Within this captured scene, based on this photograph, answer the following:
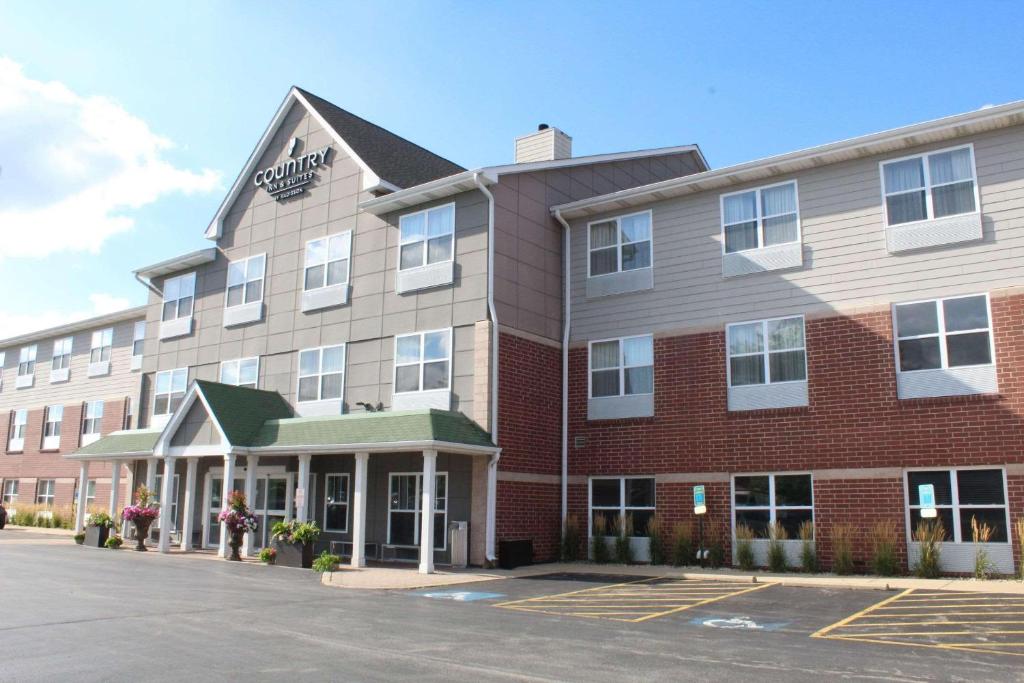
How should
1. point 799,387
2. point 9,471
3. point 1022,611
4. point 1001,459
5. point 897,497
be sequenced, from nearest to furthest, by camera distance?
1. point 1022,611
2. point 1001,459
3. point 897,497
4. point 799,387
5. point 9,471

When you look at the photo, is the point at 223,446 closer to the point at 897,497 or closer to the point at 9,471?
the point at 897,497

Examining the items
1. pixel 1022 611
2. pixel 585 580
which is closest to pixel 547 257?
pixel 585 580

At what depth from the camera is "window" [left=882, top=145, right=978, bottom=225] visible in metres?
18.2

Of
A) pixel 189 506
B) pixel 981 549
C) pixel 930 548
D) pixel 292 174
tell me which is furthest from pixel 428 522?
pixel 292 174

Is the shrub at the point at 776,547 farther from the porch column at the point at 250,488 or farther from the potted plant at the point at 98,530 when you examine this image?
the potted plant at the point at 98,530

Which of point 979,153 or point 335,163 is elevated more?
point 335,163

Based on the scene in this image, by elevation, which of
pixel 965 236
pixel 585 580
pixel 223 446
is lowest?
pixel 585 580

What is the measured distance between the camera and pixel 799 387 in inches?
783

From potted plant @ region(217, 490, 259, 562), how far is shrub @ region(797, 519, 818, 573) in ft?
45.9

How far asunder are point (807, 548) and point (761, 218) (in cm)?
786

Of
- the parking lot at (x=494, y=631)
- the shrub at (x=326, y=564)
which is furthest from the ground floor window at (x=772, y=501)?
the shrub at (x=326, y=564)

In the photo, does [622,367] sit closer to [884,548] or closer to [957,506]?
[884,548]

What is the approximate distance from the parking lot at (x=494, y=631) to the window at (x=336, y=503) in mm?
6752

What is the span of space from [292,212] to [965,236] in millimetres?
19464
